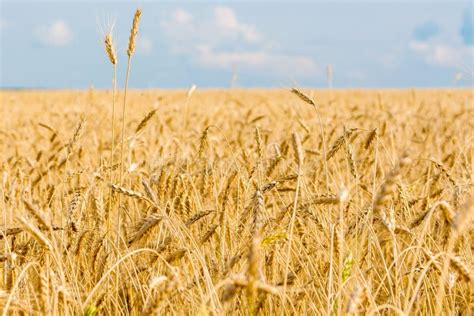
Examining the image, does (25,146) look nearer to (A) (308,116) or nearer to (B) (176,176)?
(B) (176,176)

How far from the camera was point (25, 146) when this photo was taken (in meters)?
5.67

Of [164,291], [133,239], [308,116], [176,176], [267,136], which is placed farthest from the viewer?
[308,116]

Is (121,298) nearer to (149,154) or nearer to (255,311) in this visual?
(255,311)

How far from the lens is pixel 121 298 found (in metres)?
2.25

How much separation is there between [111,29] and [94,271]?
0.88 meters

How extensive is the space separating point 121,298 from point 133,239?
0.49 meters

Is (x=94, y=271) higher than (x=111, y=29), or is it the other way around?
(x=111, y=29)

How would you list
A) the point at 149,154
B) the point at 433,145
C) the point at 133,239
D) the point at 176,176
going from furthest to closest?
the point at 433,145
the point at 149,154
the point at 176,176
the point at 133,239

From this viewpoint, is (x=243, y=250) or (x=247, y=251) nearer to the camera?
(x=247, y=251)

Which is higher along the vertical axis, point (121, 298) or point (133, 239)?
point (133, 239)

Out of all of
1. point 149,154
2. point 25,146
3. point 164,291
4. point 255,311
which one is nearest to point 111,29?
point 255,311

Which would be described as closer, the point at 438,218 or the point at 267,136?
the point at 438,218

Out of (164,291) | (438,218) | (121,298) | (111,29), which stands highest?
(111,29)

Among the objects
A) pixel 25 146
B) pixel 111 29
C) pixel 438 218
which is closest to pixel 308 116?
pixel 25 146
